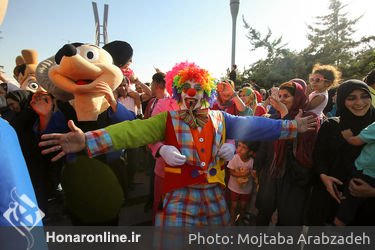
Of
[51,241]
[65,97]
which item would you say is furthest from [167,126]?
[51,241]

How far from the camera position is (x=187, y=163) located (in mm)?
1675

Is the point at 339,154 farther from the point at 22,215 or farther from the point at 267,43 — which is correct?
the point at 267,43

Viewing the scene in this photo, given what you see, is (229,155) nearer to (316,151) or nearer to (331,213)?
(316,151)

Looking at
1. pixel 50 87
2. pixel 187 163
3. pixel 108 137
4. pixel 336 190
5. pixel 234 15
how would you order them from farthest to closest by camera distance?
pixel 234 15 < pixel 50 87 < pixel 336 190 < pixel 187 163 < pixel 108 137

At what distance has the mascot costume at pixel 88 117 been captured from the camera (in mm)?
1882

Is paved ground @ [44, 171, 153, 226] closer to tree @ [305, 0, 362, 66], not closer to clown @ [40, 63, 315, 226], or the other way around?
clown @ [40, 63, 315, 226]

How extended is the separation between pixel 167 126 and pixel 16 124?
157 centimetres

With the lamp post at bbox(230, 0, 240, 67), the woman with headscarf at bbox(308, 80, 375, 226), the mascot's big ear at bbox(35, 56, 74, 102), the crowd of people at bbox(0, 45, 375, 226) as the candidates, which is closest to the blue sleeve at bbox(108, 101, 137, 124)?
the crowd of people at bbox(0, 45, 375, 226)

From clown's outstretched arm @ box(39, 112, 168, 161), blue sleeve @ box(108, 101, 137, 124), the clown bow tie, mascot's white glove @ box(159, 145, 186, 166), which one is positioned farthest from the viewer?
blue sleeve @ box(108, 101, 137, 124)

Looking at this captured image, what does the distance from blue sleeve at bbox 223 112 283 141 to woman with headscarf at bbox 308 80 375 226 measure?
505mm

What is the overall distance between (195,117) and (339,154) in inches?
51.4

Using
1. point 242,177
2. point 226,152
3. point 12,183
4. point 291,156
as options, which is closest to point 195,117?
point 226,152

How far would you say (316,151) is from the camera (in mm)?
2008

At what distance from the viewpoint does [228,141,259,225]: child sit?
2791 mm
